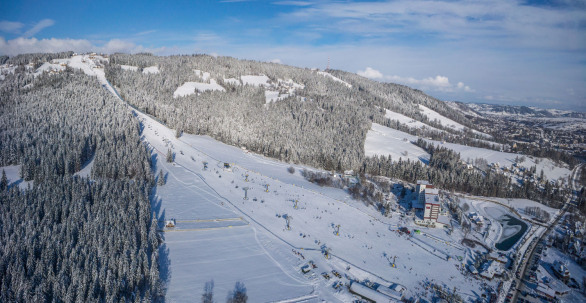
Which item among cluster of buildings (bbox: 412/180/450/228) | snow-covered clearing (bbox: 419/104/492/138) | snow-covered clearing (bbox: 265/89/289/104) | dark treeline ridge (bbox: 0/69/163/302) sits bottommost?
cluster of buildings (bbox: 412/180/450/228)

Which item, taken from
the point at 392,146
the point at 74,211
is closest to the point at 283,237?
the point at 74,211

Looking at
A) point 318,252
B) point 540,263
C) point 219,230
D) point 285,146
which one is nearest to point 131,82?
point 285,146

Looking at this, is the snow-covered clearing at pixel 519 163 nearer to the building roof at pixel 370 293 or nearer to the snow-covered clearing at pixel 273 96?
the snow-covered clearing at pixel 273 96

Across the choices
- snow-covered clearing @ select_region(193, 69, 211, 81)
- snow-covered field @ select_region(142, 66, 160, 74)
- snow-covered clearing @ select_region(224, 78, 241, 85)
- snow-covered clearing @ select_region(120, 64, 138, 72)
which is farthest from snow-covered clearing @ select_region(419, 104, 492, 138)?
snow-covered clearing @ select_region(120, 64, 138, 72)

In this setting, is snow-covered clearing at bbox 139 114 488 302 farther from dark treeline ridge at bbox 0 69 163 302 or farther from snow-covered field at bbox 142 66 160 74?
snow-covered field at bbox 142 66 160 74

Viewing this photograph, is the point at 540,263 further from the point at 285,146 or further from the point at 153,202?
the point at 285,146

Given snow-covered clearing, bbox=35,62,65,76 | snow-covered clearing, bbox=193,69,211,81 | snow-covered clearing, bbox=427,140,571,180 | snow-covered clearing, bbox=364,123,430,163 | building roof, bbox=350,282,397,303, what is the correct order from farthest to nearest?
snow-covered clearing, bbox=193,69,211,81 < snow-covered clearing, bbox=35,62,65,76 < snow-covered clearing, bbox=364,123,430,163 < snow-covered clearing, bbox=427,140,571,180 < building roof, bbox=350,282,397,303

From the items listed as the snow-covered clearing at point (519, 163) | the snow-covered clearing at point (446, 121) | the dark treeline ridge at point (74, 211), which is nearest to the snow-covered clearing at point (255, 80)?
the dark treeline ridge at point (74, 211)
